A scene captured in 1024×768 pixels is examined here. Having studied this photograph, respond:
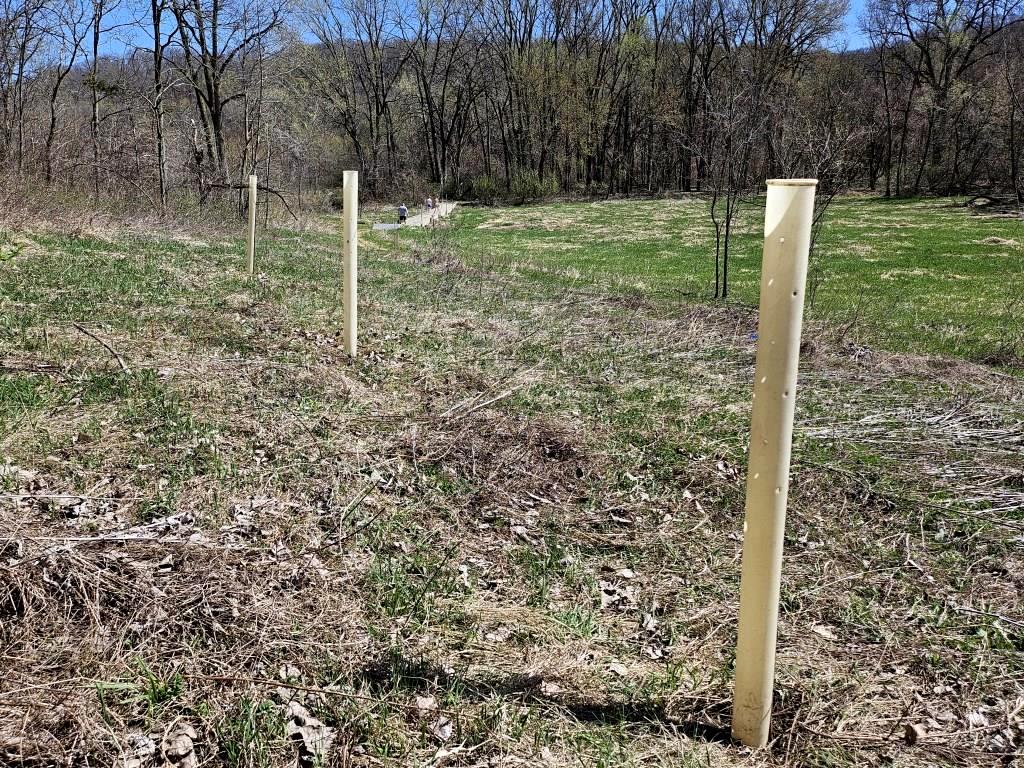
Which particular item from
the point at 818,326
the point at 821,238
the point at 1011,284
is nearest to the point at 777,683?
the point at 818,326

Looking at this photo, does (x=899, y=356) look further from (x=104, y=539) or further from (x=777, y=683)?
(x=104, y=539)

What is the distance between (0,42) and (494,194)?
33782 millimetres

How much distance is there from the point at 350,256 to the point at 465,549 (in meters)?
3.45

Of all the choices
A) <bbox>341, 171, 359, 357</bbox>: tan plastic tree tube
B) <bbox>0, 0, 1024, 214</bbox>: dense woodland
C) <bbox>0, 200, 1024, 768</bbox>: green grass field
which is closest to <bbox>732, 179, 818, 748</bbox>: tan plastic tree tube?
<bbox>0, 200, 1024, 768</bbox>: green grass field

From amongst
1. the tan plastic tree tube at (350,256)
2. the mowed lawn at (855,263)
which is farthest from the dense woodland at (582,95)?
the tan plastic tree tube at (350,256)

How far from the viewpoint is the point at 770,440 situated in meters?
2.15

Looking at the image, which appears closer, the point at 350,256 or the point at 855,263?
the point at 350,256

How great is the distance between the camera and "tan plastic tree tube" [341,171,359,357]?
6152 mm

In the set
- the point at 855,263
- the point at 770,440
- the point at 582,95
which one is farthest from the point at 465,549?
the point at 582,95

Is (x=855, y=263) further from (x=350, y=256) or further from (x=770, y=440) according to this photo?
(x=770, y=440)

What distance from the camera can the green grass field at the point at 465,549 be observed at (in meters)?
2.32

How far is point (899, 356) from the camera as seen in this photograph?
809 cm

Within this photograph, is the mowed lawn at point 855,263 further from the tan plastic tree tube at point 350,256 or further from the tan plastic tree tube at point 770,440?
the tan plastic tree tube at point 770,440

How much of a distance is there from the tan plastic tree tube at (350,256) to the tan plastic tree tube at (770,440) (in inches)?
179
